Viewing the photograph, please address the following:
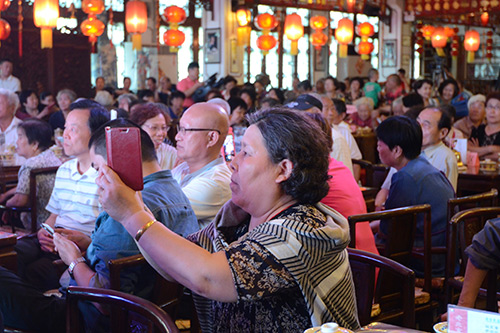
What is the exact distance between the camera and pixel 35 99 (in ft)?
32.8

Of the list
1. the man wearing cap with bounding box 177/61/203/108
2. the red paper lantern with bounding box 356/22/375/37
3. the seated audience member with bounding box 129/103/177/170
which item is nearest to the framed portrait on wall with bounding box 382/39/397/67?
the red paper lantern with bounding box 356/22/375/37

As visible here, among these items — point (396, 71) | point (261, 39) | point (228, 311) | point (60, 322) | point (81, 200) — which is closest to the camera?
point (228, 311)

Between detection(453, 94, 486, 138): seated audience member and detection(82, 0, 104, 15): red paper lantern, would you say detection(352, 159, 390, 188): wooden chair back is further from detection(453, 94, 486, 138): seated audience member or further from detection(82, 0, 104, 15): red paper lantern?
detection(82, 0, 104, 15): red paper lantern

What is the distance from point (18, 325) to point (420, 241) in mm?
2025

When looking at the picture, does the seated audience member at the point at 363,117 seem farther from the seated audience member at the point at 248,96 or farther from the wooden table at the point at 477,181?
the wooden table at the point at 477,181

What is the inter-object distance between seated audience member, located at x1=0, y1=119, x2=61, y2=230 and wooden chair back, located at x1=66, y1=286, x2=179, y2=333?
2.49 m

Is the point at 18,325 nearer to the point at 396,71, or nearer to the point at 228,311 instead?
the point at 228,311

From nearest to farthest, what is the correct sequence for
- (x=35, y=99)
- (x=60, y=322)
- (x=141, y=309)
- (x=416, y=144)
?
(x=141, y=309)
(x=60, y=322)
(x=416, y=144)
(x=35, y=99)

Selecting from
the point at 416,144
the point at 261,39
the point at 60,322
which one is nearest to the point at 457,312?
the point at 60,322

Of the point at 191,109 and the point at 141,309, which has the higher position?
the point at 191,109

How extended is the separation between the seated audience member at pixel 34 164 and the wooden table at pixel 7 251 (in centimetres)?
112

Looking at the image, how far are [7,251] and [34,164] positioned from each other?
1499mm

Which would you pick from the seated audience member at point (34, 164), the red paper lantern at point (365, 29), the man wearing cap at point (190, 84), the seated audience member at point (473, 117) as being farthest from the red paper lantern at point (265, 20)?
the seated audience member at point (34, 164)

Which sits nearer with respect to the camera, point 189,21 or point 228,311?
point 228,311
